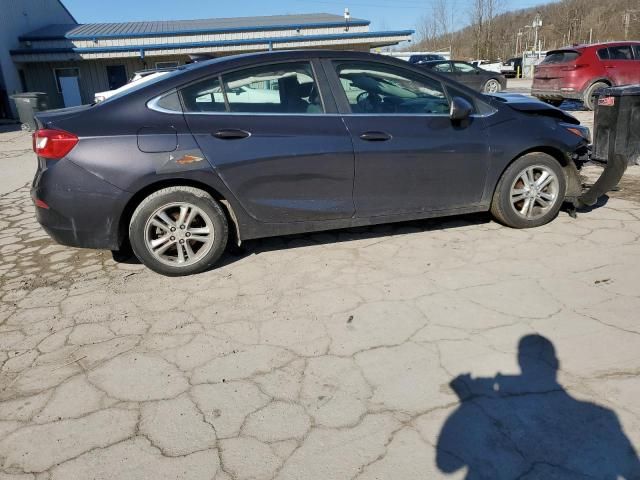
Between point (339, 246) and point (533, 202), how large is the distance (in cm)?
183

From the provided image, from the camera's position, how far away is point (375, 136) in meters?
3.93

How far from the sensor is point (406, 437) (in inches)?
85.4

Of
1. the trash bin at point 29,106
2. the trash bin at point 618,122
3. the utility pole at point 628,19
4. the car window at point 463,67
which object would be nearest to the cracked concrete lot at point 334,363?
the trash bin at point 618,122

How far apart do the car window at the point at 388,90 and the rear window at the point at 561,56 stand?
37.5 ft

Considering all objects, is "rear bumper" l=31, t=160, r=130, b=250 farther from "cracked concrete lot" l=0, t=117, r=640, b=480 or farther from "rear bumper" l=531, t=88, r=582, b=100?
"rear bumper" l=531, t=88, r=582, b=100

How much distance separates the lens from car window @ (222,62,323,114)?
3842mm

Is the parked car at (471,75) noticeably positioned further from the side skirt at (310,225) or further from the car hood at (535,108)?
the side skirt at (310,225)

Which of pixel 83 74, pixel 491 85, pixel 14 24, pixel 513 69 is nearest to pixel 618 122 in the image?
pixel 491 85

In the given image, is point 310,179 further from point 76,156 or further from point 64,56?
point 64,56

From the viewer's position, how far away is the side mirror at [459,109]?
13.1 ft

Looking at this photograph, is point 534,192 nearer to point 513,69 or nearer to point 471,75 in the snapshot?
point 471,75

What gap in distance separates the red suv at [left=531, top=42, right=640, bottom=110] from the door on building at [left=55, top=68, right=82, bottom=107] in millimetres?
21975

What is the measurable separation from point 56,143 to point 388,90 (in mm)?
2544

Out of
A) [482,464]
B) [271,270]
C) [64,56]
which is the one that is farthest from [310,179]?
[64,56]
